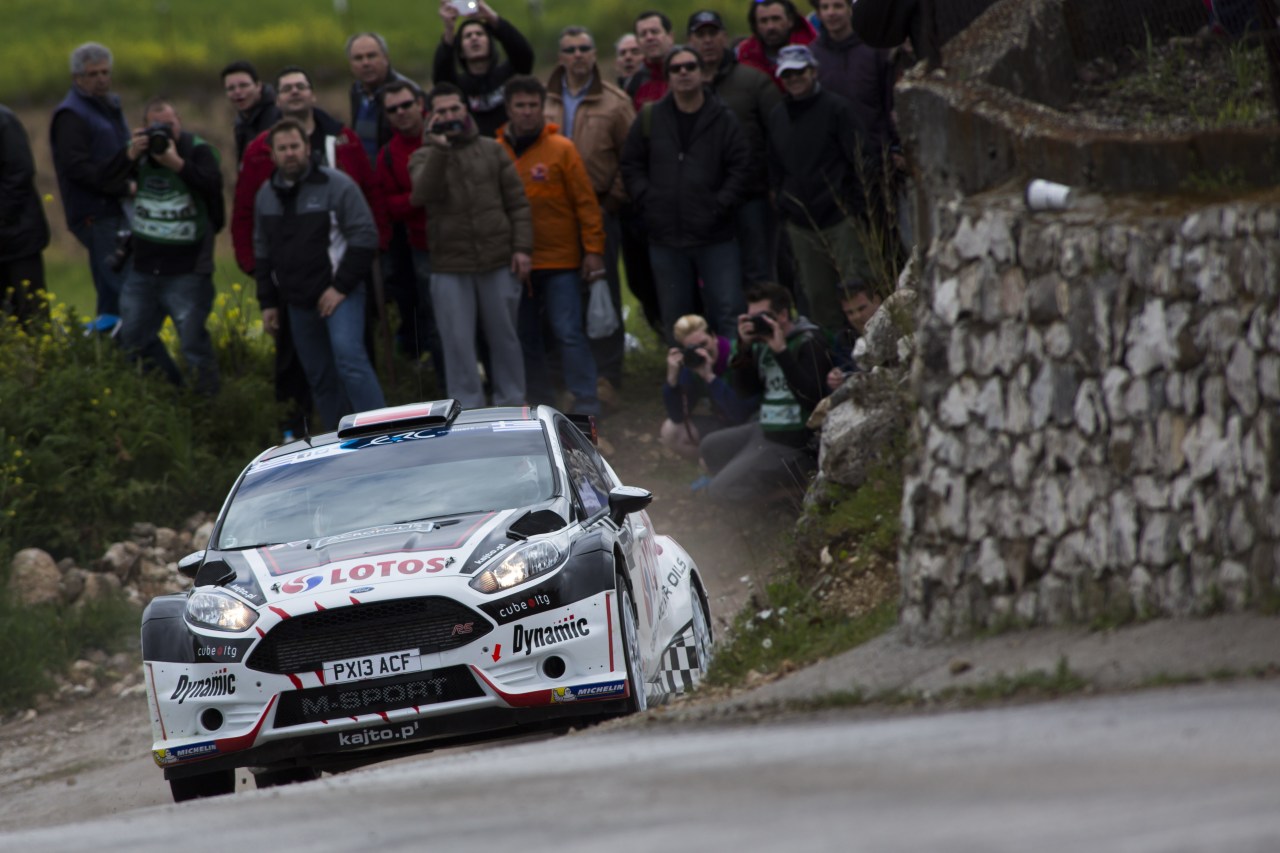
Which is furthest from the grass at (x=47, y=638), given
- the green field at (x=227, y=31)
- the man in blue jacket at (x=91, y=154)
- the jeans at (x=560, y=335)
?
the green field at (x=227, y=31)

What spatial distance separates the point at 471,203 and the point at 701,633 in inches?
202

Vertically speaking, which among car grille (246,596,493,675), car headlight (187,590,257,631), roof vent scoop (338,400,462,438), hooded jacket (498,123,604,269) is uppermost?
hooded jacket (498,123,604,269)

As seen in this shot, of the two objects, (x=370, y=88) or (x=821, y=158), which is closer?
(x=821, y=158)

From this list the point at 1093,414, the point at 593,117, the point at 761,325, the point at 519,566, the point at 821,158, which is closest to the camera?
the point at 1093,414

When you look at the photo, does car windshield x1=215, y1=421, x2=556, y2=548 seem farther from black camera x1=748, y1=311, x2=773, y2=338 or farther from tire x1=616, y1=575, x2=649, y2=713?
black camera x1=748, y1=311, x2=773, y2=338

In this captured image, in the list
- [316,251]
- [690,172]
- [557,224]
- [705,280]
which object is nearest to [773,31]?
[690,172]

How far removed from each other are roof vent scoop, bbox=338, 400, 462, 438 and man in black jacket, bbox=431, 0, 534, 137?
17.9 ft

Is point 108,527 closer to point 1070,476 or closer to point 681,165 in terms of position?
point 681,165

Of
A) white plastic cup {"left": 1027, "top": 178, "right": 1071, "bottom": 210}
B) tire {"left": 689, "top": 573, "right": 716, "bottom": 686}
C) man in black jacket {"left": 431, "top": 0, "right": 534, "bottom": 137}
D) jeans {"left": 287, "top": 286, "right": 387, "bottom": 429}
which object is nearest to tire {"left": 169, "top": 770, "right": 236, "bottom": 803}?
tire {"left": 689, "top": 573, "right": 716, "bottom": 686}

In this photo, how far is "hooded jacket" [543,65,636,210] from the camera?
591 inches

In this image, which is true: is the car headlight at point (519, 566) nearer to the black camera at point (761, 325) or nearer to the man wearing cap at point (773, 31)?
the black camera at point (761, 325)

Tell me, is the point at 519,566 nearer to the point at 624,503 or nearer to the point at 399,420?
the point at 624,503

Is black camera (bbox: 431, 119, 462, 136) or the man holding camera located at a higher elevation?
black camera (bbox: 431, 119, 462, 136)

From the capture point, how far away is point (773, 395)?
491 inches
